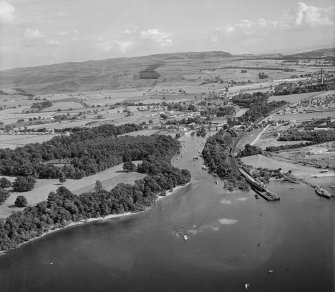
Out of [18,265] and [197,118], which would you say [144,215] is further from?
[197,118]

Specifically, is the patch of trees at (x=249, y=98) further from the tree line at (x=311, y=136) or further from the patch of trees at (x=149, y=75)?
the patch of trees at (x=149, y=75)

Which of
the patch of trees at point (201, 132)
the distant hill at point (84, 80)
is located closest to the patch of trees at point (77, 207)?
the patch of trees at point (201, 132)

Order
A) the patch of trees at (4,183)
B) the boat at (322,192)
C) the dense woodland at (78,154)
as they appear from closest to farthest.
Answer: the boat at (322,192), the patch of trees at (4,183), the dense woodland at (78,154)

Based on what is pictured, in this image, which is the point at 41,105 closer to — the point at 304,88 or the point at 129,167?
the point at 304,88

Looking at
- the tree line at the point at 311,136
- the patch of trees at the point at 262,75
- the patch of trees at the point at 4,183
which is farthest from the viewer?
the patch of trees at the point at 262,75

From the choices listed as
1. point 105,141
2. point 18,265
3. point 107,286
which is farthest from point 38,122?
point 107,286

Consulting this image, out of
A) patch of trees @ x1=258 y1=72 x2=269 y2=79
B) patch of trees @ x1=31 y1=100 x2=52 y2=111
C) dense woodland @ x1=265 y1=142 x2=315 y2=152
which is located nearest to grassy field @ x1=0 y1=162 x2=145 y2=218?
dense woodland @ x1=265 y1=142 x2=315 y2=152
